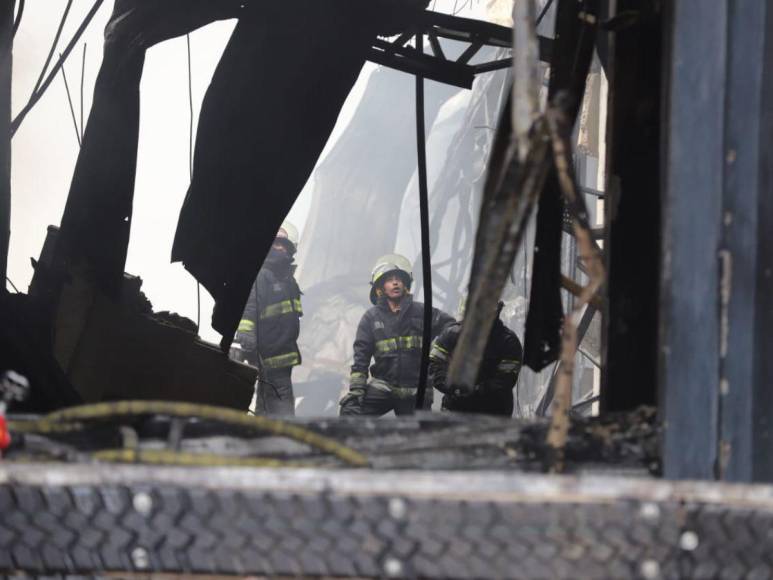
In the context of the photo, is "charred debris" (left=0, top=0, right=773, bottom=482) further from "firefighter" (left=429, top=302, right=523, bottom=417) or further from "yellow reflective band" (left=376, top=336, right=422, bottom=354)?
"yellow reflective band" (left=376, top=336, right=422, bottom=354)

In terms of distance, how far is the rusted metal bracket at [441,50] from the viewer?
17.6 ft

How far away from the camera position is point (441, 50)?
5441 mm

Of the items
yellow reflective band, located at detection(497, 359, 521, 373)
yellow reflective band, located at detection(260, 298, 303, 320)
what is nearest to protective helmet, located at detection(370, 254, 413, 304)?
yellow reflective band, located at detection(260, 298, 303, 320)

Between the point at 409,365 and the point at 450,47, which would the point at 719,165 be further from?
the point at 450,47

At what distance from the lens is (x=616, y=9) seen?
2273 millimetres

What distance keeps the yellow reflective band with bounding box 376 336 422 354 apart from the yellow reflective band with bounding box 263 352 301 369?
1294mm

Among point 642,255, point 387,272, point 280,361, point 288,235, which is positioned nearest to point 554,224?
point 642,255

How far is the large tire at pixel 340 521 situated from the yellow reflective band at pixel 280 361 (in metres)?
8.17

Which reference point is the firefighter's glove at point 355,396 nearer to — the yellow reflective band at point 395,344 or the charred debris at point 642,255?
the yellow reflective band at point 395,344

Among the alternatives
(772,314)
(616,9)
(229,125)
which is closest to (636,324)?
(772,314)

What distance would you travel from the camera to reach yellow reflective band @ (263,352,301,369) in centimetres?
958

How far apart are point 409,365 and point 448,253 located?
1337 centimetres

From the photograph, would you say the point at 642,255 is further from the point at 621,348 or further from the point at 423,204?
the point at 423,204

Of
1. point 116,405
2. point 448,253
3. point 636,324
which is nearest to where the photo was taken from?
point 116,405
